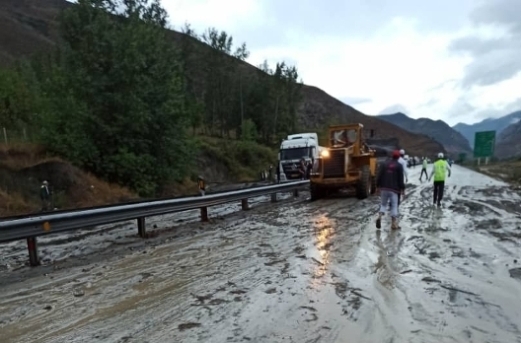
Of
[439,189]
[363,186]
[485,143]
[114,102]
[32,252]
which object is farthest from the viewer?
[485,143]

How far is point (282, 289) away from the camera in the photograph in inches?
209

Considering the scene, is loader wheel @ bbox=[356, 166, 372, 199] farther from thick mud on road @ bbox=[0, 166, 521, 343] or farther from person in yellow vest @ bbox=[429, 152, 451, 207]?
thick mud on road @ bbox=[0, 166, 521, 343]

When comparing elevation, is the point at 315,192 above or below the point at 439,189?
below

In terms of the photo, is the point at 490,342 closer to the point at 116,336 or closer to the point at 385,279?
the point at 385,279

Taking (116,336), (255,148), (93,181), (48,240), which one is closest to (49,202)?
(93,181)

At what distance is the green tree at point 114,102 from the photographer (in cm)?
2078

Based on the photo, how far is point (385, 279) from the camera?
5648 millimetres

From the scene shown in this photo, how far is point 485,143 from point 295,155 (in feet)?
179

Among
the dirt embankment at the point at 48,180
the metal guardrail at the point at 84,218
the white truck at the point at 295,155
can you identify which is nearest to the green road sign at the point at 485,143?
the white truck at the point at 295,155

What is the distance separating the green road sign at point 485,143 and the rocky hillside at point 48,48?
20320 mm

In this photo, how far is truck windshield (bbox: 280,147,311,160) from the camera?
99.0 feet

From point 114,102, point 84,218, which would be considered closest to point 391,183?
point 84,218

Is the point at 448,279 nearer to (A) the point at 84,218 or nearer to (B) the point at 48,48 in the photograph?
(A) the point at 84,218

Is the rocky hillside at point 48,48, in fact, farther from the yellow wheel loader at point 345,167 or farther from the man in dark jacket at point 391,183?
the man in dark jacket at point 391,183
